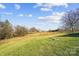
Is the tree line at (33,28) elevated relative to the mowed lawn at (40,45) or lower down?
elevated

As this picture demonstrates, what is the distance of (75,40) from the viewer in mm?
1964

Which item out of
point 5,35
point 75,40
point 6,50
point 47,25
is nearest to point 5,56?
point 6,50

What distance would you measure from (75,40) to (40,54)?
314 mm

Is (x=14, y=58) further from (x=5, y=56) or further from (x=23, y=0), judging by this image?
(x=23, y=0)

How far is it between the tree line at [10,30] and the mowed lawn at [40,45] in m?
0.03

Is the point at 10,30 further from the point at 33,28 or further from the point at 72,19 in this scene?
the point at 72,19

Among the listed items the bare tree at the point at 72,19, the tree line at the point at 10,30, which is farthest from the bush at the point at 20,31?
the bare tree at the point at 72,19

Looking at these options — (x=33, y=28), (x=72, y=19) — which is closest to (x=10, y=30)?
(x=33, y=28)

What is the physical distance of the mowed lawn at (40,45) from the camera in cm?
195

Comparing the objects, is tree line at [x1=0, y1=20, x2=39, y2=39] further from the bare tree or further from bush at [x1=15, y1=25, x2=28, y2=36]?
the bare tree

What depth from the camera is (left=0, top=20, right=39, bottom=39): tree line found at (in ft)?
6.52

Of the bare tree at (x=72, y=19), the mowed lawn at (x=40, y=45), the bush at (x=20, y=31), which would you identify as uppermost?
the bare tree at (x=72, y=19)

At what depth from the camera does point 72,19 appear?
Answer: 1.96 meters

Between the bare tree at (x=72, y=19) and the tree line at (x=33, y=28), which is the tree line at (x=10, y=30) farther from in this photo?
the bare tree at (x=72, y=19)
